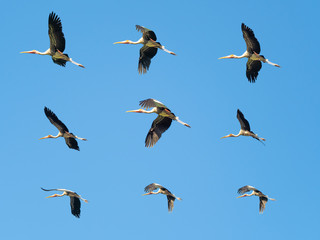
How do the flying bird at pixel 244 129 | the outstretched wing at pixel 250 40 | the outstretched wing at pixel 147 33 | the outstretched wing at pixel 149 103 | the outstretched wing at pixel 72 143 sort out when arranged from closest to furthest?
the outstretched wing at pixel 149 103 < the outstretched wing at pixel 250 40 < the flying bird at pixel 244 129 < the outstretched wing at pixel 147 33 < the outstretched wing at pixel 72 143

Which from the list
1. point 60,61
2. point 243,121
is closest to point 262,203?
point 243,121

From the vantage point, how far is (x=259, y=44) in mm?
41625

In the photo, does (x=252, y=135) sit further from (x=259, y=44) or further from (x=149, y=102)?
(x=149, y=102)

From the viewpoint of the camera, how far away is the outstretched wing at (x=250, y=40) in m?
40.5

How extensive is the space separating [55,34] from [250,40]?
26.7 ft

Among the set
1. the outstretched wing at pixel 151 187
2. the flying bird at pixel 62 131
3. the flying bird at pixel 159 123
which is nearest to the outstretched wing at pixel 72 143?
the flying bird at pixel 62 131

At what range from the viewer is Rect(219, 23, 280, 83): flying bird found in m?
40.9

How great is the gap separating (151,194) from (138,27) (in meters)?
7.63

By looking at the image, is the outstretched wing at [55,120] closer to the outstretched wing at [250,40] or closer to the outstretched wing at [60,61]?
the outstretched wing at [60,61]

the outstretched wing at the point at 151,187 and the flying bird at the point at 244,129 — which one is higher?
the flying bird at the point at 244,129

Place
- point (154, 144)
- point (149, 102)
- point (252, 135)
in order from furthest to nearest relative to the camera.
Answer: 1. point (252, 135)
2. point (154, 144)
3. point (149, 102)

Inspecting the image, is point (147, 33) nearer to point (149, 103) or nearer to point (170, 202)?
point (149, 103)

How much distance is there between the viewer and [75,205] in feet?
144

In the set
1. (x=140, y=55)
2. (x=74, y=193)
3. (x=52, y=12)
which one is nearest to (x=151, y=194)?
(x=74, y=193)
